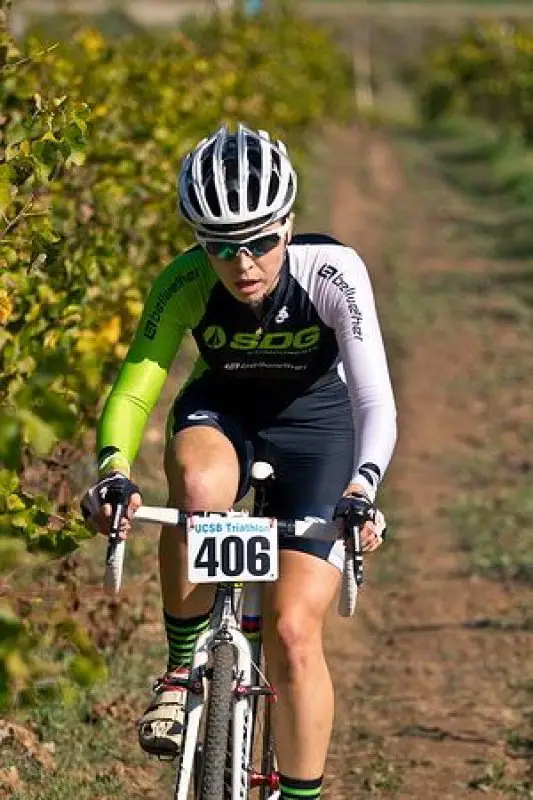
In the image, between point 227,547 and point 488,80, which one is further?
point 488,80

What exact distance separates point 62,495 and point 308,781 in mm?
2373

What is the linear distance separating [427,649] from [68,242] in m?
2.30

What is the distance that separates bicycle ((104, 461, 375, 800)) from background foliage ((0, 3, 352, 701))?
0.32 meters

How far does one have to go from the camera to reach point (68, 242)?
6.97 metres

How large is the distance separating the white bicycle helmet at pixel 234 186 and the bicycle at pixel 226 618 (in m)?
0.75

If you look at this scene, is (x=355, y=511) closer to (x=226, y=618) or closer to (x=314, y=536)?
(x=314, y=536)

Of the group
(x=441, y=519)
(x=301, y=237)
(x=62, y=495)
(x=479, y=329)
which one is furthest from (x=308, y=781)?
(x=479, y=329)

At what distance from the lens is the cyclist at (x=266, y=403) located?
4566 millimetres

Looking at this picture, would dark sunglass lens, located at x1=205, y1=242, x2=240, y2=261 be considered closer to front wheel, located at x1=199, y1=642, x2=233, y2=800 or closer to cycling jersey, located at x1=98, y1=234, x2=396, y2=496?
cycling jersey, located at x1=98, y1=234, x2=396, y2=496

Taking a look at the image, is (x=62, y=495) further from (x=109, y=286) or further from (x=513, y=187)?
(x=513, y=187)

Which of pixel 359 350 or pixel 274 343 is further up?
pixel 274 343

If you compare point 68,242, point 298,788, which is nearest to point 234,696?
point 298,788

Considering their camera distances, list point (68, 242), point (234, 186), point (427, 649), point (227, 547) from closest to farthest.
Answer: point (227, 547), point (234, 186), point (68, 242), point (427, 649)

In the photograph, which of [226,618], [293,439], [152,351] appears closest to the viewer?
[226,618]
